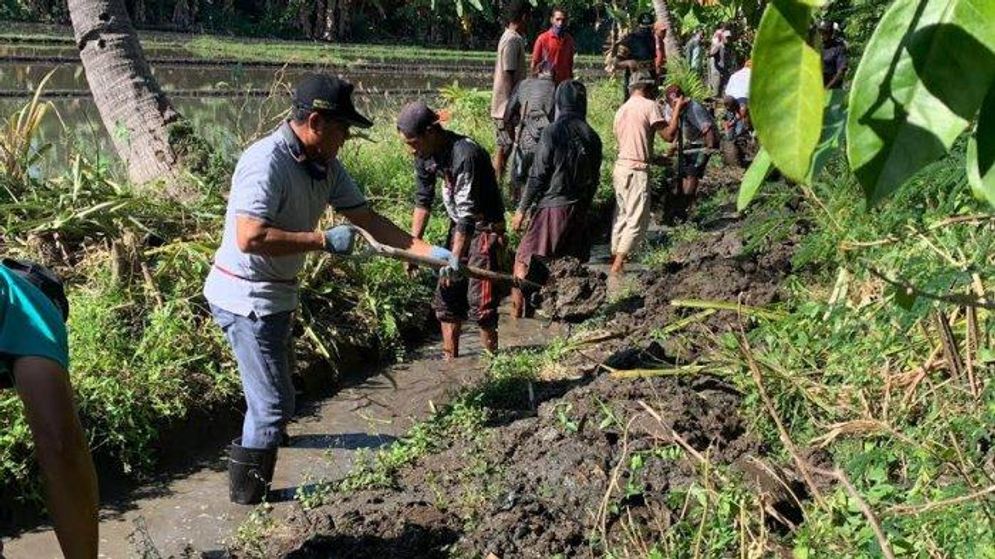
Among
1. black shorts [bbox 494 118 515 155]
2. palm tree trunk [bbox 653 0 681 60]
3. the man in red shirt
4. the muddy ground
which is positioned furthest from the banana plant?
palm tree trunk [bbox 653 0 681 60]

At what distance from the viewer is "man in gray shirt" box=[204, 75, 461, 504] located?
4297mm

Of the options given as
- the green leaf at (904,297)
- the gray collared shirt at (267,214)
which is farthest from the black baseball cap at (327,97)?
the green leaf at (904,297)

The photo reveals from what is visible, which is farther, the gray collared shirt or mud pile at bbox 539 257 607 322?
mud pile at bbox 539 257 607 322

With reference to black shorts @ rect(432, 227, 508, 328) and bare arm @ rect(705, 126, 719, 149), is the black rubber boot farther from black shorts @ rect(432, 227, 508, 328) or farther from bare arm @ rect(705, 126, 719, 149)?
bare arm @ rect(705, 126, 719, 149)

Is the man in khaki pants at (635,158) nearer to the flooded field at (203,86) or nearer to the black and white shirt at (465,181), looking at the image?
the black and white shirt at (465,181)

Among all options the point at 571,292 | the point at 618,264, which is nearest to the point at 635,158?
the point at 618,264

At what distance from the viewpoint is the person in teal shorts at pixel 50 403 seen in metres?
2.12

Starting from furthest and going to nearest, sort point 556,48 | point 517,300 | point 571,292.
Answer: point 556,48 → point 517,300 → point 571,292

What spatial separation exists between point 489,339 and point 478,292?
1.11 ft

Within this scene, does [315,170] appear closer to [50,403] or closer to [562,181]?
[50,403]

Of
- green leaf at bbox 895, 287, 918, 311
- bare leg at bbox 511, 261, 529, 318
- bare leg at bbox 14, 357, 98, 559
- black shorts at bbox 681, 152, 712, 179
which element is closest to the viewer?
green leaf at bbox 895, 287, 918, 311

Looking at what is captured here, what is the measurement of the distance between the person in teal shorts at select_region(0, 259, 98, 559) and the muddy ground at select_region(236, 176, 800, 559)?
1634mm

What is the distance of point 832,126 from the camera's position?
1147 mm

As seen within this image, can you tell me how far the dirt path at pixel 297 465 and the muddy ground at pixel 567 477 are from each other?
43 cm
